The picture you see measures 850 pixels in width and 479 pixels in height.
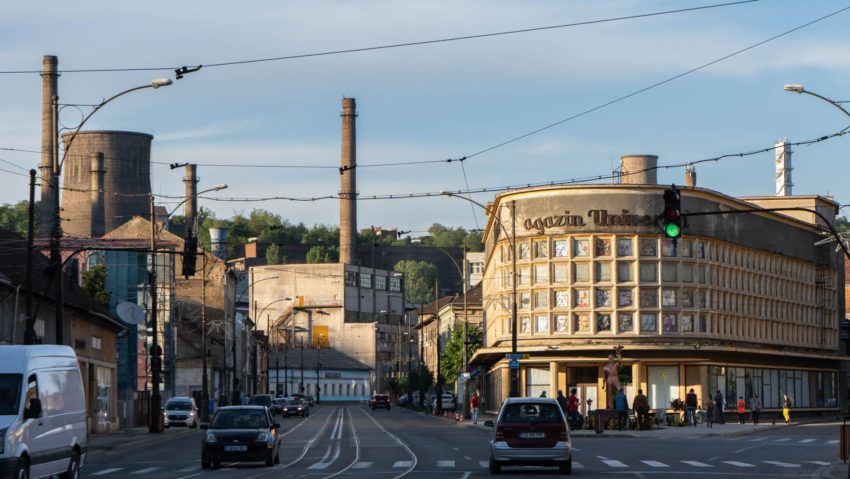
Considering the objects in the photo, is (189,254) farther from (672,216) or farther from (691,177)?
(691,177)

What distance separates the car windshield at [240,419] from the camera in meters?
31.7

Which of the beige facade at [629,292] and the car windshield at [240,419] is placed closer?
the car windshield at [240,419]

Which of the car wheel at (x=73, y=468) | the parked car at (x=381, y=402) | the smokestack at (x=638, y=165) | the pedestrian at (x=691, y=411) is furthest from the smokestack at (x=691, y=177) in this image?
the car wheel at (x=73, y=468)

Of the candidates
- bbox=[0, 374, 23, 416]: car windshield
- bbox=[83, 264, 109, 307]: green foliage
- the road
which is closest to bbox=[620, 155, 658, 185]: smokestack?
bbox=[83, 264, 109, 307]: green foliage

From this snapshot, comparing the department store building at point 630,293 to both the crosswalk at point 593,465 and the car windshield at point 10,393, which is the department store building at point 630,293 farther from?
the car windshield at point 10,393

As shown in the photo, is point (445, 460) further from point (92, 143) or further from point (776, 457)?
point (92, 143)

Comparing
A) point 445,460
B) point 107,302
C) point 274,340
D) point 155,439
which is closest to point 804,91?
point 445,460

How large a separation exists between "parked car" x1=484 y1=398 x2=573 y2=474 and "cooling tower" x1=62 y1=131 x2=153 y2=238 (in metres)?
117

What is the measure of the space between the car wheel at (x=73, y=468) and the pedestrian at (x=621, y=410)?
116 feet

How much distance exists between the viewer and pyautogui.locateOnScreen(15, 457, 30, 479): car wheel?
2059 centimetres

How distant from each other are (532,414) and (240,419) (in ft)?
25.1

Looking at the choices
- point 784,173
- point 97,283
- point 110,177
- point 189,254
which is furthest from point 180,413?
point 110,177

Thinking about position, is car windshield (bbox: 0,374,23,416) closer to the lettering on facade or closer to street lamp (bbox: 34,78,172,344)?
street lamp (bbox: 34,78,172,344)

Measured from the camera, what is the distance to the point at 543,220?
79375mm
